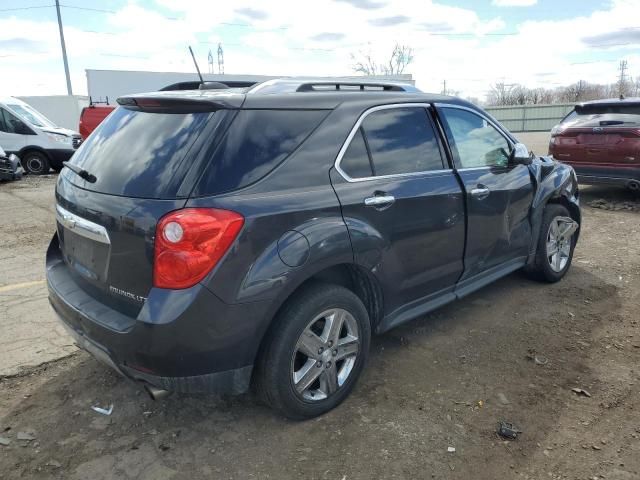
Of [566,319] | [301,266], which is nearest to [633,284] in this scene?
[566,319]

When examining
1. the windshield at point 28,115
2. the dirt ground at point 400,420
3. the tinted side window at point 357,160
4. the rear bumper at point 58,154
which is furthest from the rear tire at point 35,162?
the tinted side window at point 357,160

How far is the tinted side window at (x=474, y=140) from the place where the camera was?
12.4 feet

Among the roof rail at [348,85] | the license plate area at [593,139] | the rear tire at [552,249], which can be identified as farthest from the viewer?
the license plate area at [593,139]

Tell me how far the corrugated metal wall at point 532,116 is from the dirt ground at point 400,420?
37.6 m

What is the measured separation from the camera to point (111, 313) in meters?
2.60

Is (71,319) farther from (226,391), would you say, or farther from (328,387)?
(328,387)

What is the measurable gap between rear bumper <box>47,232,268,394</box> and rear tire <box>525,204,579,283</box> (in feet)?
10.3

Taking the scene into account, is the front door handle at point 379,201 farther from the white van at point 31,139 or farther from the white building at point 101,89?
the white building at point 101,89

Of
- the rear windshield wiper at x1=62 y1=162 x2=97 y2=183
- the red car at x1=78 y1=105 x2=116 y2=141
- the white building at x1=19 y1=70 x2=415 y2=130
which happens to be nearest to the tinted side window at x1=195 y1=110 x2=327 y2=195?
the rear windshield wiper at x1=62 y1=162 x2=97 y2=183

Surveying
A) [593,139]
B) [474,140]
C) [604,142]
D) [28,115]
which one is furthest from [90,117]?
[474,140]

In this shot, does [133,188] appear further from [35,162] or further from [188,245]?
[35,162]

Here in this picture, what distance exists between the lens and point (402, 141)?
3.37m

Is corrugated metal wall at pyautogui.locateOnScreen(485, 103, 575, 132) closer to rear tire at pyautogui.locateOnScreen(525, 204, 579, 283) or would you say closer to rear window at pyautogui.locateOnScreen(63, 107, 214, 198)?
rear tire at pyautogui.locateOnScreen(525, 204, 579, 283)

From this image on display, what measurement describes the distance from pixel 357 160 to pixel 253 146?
0.70 meters
